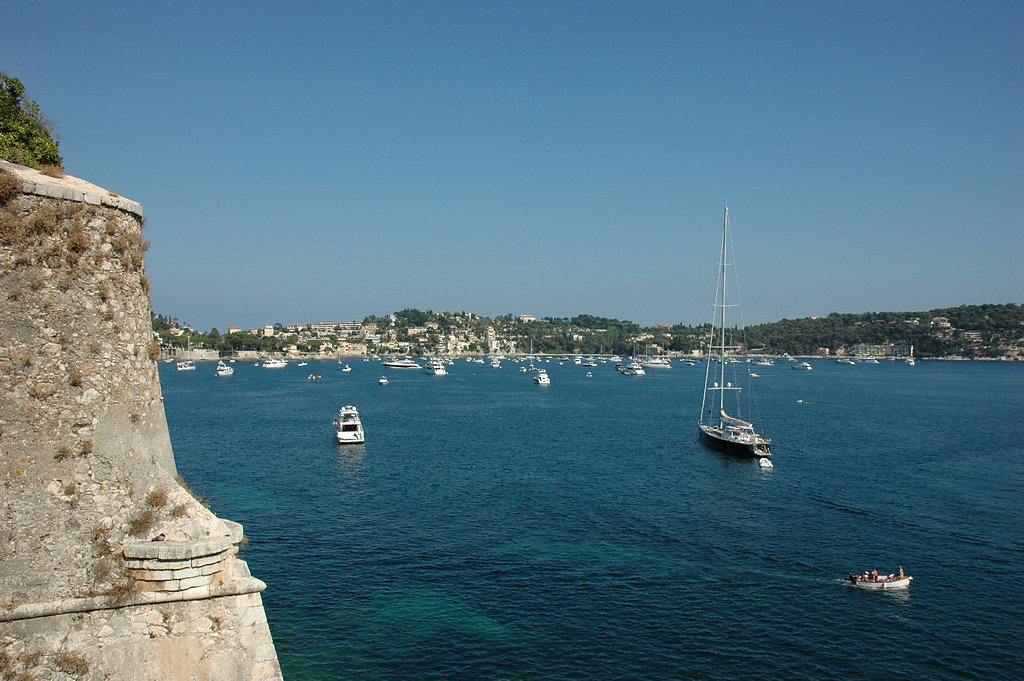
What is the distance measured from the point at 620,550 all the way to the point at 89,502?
2184cm

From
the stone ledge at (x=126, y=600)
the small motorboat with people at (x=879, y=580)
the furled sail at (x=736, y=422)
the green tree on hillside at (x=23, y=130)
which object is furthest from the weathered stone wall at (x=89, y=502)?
the furled sail at (x=736, y=422)

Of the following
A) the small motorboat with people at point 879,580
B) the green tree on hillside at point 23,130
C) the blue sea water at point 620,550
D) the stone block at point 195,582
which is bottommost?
the blue sea water at point 620,550

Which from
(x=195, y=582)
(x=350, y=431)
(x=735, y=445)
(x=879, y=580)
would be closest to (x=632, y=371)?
(x=735, y=445)

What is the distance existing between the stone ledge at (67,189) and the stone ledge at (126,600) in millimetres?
4751

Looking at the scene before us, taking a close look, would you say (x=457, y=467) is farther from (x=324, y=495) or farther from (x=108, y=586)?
(x=108, y=586)

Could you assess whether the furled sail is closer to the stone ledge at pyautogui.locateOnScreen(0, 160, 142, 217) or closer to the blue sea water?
the blue sea water

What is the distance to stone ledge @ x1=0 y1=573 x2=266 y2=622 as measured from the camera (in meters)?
7.46

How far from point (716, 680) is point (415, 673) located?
25.4 ft

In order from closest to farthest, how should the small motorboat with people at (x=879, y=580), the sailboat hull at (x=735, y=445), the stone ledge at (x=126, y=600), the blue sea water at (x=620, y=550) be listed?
the stone ledge at (x=126, y=600), the blue sea water at (x=620, y=550), the small motorboat with people at (x=879, y=580), the sailboat hull at (x=735, y=445)

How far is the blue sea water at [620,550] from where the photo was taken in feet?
61.2

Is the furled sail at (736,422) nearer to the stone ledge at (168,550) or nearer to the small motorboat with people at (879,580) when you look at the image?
the small motorboat with people at (879,580)

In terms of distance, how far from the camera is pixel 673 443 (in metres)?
53.4

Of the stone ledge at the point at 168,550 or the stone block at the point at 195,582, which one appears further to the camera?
the stone block at the point at 195,582

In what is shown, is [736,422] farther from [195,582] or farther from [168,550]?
[168,550]
